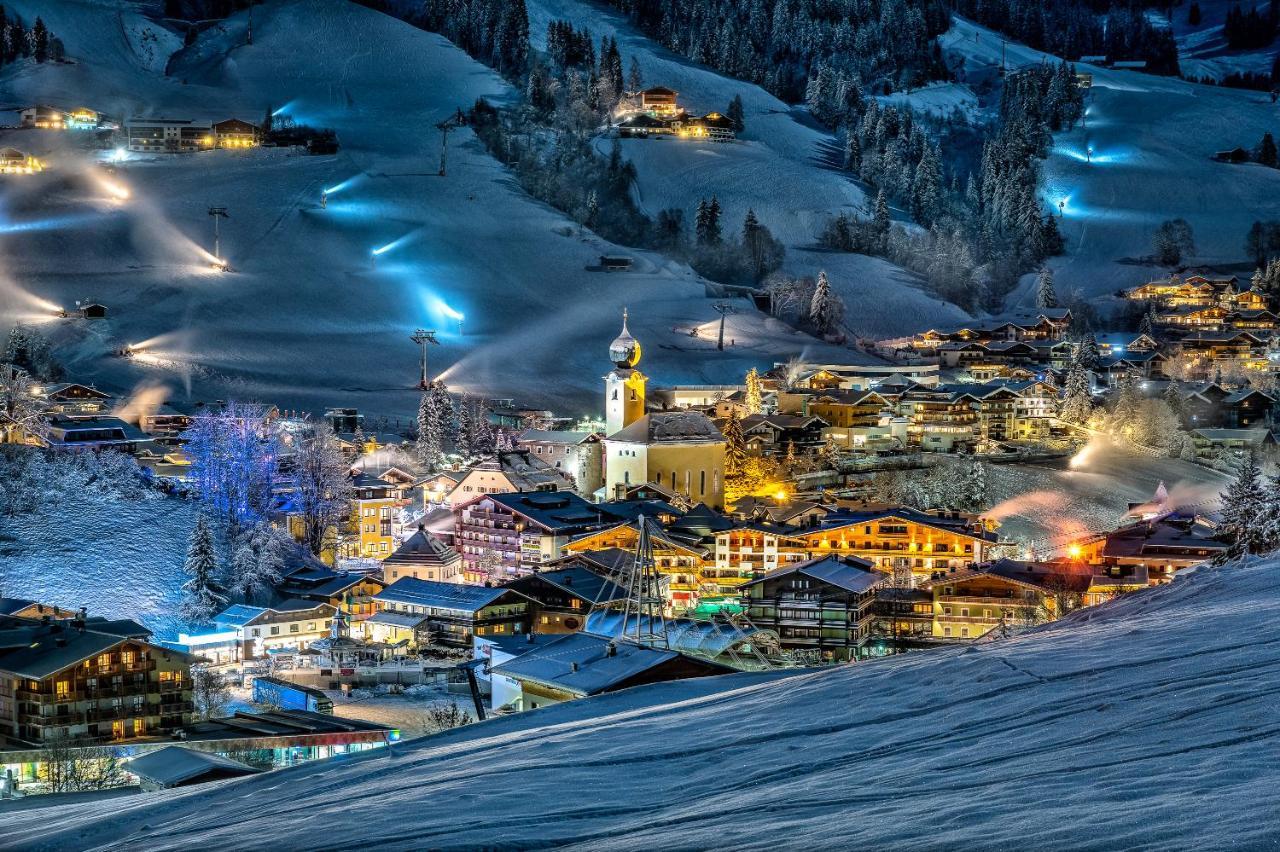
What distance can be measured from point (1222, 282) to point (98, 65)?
54.7 m

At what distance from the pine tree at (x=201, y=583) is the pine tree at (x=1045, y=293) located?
4809cm

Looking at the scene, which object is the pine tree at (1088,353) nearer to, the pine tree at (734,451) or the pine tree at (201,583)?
the pine tree at (734,451)

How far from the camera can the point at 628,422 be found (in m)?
41.2

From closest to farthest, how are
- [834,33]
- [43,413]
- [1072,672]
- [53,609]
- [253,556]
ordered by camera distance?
[1072,672] → [53,609] → [253,556] → [43,413] → [834,33]

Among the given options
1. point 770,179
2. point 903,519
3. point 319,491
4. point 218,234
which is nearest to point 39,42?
point 218,234

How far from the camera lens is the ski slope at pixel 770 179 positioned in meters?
68.4

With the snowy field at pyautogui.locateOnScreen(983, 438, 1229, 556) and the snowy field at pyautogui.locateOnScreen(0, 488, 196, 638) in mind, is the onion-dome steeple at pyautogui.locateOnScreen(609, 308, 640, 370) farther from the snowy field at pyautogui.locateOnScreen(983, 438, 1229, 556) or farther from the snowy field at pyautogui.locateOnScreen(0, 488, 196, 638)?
the snowy field at pyautogui.locateOnScreen(0, 488, 196, 638)

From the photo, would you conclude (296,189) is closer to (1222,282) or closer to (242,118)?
(242,118)

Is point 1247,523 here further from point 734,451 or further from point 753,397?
point 753,397

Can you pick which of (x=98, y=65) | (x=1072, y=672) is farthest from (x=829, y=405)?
(x=98, y=65)

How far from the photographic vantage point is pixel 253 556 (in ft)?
99.7

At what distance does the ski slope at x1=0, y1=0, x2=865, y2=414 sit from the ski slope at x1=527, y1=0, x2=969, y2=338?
6.57m

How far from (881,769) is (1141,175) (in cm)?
8365

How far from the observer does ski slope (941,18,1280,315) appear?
7700 cm
